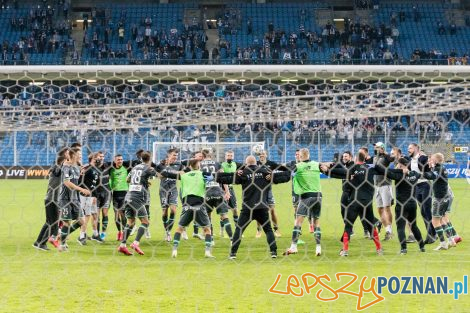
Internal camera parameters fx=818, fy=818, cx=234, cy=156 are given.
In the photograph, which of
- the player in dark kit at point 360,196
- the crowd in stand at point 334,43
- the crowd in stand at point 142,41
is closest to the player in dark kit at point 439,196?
the player in dark kit at point 360,196

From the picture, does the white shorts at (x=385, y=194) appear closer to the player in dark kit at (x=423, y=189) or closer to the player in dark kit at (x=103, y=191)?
the player in dark kit at (x=423, y=189)

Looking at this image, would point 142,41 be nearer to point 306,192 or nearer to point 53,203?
point 53,203

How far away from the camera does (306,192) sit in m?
10.9

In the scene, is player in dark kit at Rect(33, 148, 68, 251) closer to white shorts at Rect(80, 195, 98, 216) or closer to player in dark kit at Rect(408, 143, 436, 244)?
white shorts at Rect(80, 195, 98, 216)

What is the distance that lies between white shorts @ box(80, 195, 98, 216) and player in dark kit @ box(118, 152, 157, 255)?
1.17m

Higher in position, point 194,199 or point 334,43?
point 334,43

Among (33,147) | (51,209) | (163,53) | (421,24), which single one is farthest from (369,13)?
(51,209)

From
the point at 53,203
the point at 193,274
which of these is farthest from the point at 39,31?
the point at 193,274

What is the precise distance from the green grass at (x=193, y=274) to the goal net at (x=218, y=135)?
0.02 metres

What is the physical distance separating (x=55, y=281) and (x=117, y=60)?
92.6 ft

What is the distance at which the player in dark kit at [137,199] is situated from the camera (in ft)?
35.4

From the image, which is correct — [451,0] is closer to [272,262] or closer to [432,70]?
[272,262]

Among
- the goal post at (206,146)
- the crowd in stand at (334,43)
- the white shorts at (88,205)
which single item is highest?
the crowd in stand at (334,43)

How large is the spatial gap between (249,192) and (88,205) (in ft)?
10.0
